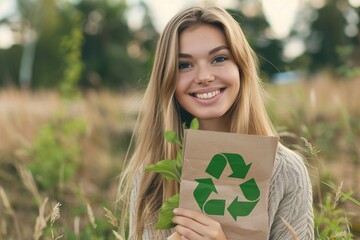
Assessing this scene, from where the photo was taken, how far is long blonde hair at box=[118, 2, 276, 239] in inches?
86.5

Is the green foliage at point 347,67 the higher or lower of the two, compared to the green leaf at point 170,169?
higher

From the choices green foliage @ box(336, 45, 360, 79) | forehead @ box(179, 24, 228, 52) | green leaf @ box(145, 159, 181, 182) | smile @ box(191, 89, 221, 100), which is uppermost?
forehead @ box(179, 24, 228, 52)

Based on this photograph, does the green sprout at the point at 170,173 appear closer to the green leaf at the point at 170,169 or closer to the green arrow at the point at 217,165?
the green leaf at the point at 170,169

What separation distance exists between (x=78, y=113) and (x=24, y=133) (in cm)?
78

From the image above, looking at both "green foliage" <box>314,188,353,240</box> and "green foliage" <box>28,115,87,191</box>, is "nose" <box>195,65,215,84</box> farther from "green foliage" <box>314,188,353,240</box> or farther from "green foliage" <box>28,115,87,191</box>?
"green foliage" <box>28,115,87,191</box>

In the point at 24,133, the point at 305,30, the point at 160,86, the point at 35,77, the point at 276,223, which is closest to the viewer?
the point at 276,223

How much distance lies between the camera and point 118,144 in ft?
22.0

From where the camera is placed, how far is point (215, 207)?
5.38 ft

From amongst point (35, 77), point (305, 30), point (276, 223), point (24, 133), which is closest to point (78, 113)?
point (24, 133)

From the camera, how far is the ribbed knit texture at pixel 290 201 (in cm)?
207

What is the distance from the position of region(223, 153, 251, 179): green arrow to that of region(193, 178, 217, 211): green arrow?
67mm

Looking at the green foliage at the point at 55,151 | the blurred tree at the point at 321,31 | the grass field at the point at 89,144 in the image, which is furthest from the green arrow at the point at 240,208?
the blurred tree at the point at 321,31

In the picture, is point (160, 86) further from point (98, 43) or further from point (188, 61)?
point (98, 43)

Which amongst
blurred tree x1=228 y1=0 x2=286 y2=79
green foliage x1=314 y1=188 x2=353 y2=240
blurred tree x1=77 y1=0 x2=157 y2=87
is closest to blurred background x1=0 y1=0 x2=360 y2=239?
green foliage x1=314 y1=188 x2=353 y2=240
